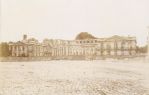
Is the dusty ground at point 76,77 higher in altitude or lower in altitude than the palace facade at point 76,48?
lower

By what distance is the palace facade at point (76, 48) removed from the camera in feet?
5.42

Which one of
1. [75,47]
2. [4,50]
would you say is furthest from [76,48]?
[4,50]

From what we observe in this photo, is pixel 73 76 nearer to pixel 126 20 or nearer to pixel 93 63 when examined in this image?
pixel 93 63

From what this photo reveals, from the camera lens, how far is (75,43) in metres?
1.67

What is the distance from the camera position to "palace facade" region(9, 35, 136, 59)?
1.65 metres

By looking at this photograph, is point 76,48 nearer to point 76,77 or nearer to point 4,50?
point 76,77

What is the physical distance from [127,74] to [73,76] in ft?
1.11

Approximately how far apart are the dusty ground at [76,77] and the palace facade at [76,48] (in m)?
0.05

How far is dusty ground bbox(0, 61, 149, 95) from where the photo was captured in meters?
1.64

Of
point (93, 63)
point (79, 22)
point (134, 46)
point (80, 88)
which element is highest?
point (79, 22)

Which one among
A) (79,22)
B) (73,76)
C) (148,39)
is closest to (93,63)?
(73,76)

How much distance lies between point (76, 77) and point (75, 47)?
0.61 feet

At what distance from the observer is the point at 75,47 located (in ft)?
5.42

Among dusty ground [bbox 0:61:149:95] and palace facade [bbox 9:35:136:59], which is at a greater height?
palace facade [bbox 9:35:136:59]
